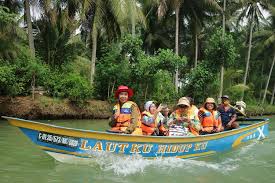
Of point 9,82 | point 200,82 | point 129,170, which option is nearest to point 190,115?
point 129,170

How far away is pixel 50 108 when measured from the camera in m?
17.8

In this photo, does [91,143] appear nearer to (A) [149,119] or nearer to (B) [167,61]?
(A) [149,119]

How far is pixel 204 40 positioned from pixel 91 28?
15853mm

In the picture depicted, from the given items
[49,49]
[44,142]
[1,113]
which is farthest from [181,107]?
[49,49]

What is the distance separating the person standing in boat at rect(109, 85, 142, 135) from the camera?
7.73m

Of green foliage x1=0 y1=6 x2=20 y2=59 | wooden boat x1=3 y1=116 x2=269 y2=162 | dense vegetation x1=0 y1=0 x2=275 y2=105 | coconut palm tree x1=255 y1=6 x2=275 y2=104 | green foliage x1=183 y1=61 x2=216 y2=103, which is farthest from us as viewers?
coconut palm tree x1=255 y1=6 x2=275 y2=104

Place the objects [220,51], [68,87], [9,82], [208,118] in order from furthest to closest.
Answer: [220,51]
[68,87]
[9,82]
[208,118]

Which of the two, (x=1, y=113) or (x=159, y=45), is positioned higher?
(x=159, y=45)

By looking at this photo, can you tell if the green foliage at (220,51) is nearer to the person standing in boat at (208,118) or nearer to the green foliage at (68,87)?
the green foliage at (68,87)

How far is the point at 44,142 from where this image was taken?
7.12m

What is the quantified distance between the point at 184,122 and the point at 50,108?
34.4 feet

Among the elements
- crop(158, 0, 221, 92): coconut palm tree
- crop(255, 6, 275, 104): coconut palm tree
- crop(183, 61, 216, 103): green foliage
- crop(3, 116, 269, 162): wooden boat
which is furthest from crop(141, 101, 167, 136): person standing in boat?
crop(255, 6, 275, 104): coconut palm tree

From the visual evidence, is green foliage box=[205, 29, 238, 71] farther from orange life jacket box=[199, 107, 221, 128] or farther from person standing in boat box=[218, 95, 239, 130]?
orange life jacket box=[199, 107, 221, 128]

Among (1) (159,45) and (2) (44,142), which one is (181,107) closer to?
(2) (44,142)
